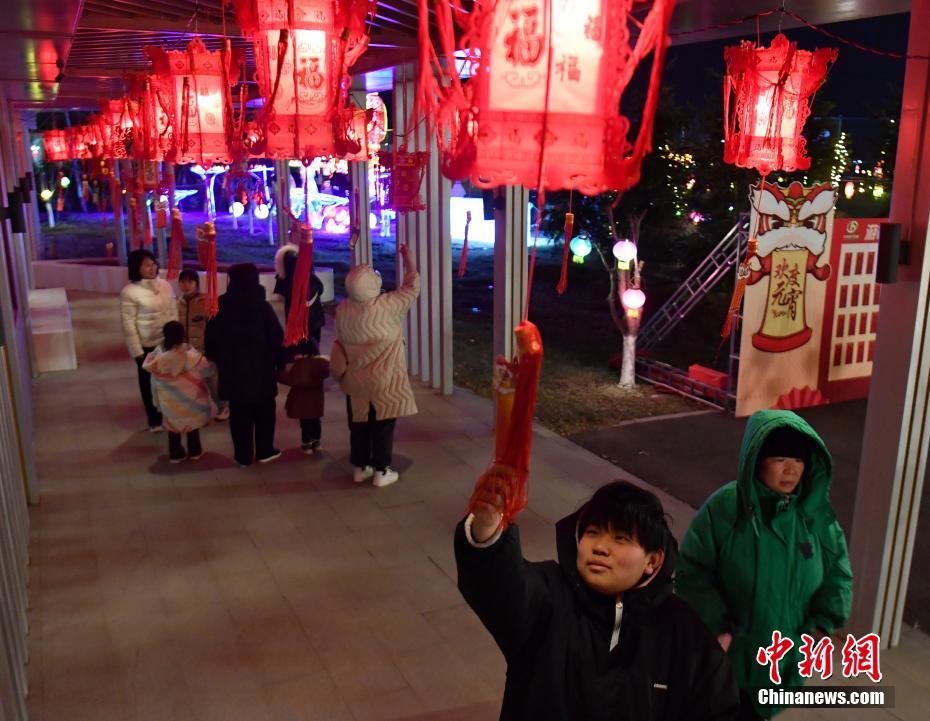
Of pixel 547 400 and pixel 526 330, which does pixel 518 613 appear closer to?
pixel 526 330

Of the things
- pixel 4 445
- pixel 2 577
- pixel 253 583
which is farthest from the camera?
pixel 253 583

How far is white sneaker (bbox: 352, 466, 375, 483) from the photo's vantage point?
6281 millimetres

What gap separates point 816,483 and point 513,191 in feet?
17.0

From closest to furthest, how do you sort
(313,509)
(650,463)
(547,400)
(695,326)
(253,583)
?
(253,583) < (313,509) < (650,463) < (547,400) < (695,326)

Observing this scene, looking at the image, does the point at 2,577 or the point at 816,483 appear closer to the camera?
the point at 816,483

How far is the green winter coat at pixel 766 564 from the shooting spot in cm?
263

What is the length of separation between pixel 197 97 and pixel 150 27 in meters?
2.26

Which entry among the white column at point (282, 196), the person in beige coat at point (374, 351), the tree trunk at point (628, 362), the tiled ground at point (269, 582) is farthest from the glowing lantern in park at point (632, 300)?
the white column at point (282, 196)

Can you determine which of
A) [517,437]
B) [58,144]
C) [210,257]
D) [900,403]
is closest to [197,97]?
[210,257]

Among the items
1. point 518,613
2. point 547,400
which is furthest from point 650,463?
point 518,613

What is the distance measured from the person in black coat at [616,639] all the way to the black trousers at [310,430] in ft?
16.9

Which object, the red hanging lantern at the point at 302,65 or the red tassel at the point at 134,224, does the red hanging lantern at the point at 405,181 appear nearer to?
the red hanging lantern at the point at 302,65

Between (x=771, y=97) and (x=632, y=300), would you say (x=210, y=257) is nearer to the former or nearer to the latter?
(x=771, y=97)

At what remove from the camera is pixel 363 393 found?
19.6ft
